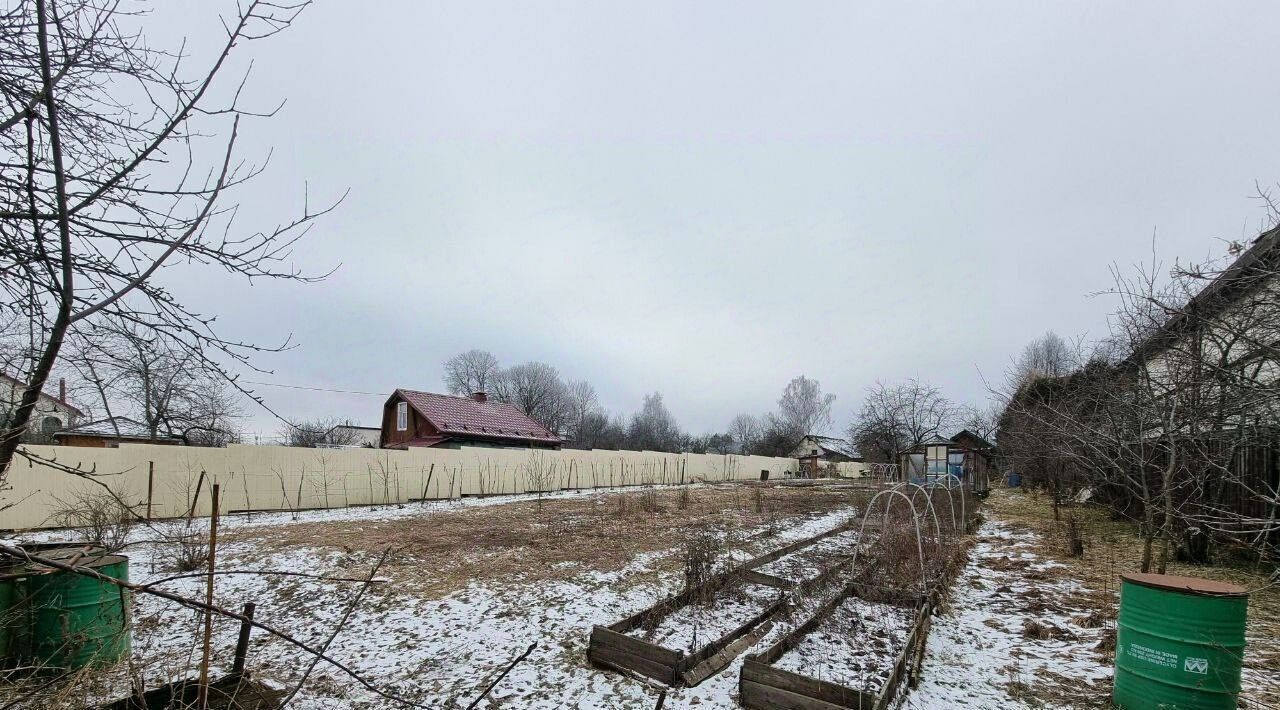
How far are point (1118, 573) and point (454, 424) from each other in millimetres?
24293

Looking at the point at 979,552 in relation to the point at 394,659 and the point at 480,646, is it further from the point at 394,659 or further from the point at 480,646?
the point at 394,659

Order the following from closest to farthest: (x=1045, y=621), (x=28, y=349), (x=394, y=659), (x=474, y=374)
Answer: (x=28, y=349)
(x=394, y=659)
(x=1045, y=621)
(x=474, y=374)

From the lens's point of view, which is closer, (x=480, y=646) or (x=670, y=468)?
(x=480, y=646)

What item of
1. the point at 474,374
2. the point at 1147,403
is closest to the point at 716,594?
the point at 1147,403

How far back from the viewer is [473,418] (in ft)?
94.1

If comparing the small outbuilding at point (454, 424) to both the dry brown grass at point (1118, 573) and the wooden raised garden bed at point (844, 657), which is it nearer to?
the dry brown grass at point (1118, 573)

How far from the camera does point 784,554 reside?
9250 mm

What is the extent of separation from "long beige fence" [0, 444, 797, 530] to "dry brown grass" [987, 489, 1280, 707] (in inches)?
435

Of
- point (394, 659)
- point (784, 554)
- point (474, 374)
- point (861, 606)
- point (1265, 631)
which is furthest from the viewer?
point (474, 374)

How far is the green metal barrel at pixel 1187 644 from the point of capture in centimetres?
385

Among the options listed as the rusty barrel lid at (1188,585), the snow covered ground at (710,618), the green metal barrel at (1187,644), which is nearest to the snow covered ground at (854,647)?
the snow covered ground at (710,618)

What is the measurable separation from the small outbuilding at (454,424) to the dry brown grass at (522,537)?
11.0 m

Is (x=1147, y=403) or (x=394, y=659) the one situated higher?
(x=1147, y=403)

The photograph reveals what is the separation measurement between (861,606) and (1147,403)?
4142 millimetres
